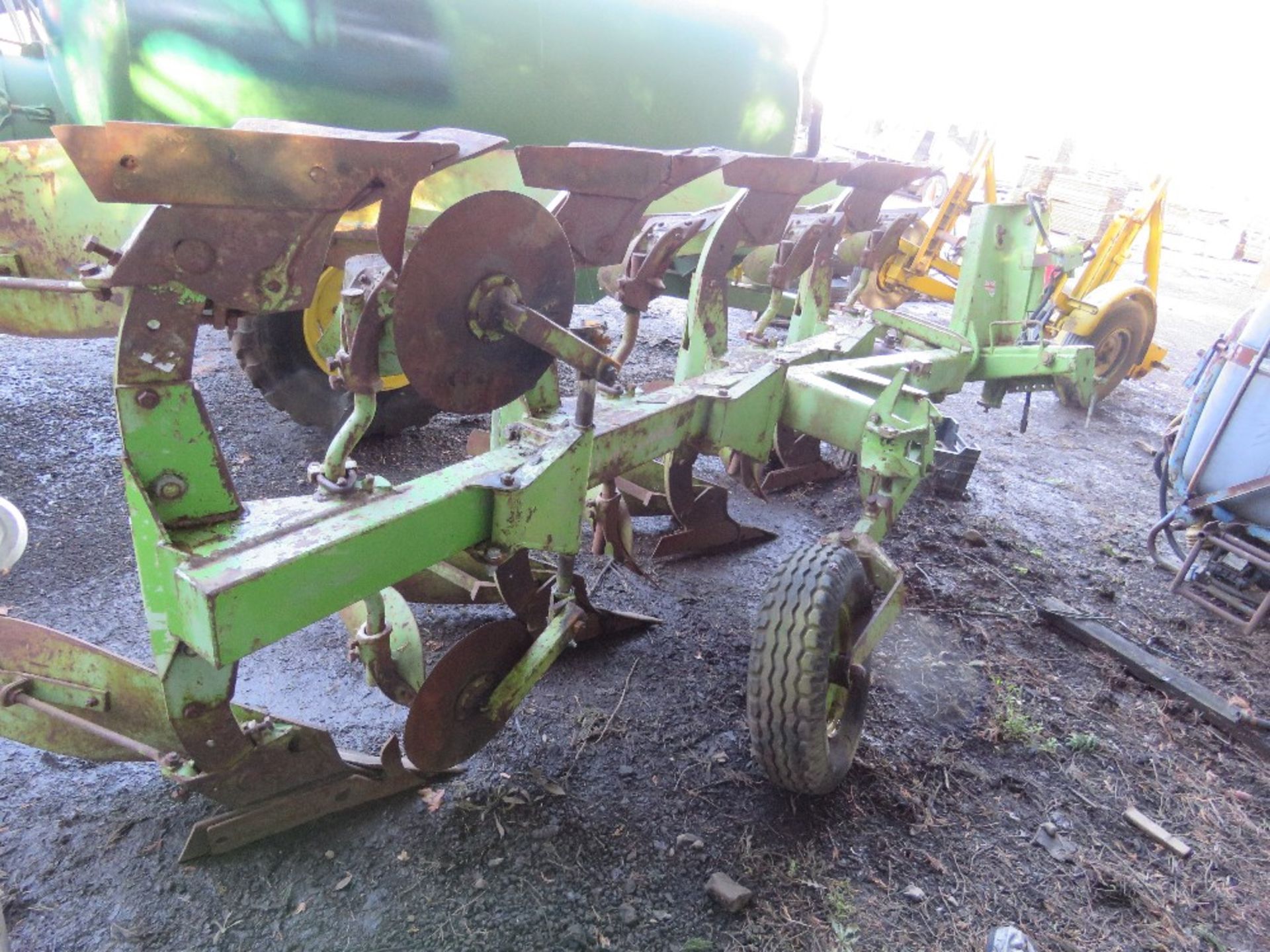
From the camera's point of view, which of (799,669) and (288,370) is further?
(288,370)

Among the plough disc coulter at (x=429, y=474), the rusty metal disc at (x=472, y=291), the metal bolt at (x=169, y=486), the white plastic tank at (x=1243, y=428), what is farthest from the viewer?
the white plastic tank at (x=1243, y=428)

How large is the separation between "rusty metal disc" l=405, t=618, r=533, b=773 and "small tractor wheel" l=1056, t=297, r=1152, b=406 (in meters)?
5.04

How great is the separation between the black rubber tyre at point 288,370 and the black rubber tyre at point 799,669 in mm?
2394

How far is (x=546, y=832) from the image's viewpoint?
2.15 meters

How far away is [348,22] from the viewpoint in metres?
3.65

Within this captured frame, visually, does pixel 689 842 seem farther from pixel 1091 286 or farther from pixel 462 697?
pixel 1091 286

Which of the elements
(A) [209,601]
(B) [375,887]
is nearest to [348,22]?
(A) [209,601]

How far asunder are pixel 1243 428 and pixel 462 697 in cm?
329

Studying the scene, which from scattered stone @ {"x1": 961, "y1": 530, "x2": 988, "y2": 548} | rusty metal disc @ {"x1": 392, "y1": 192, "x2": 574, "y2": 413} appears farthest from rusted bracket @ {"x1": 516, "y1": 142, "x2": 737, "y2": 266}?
scattered stone @ {"x1": 961, "y1": 530, "x2": 988, "y2": 548}

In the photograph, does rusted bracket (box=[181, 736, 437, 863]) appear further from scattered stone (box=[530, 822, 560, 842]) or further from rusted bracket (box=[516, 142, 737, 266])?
rusted bracket (box=[516, 142, 737, 266])

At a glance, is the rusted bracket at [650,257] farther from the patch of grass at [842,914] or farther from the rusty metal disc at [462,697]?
the patch of grass at [842,914]

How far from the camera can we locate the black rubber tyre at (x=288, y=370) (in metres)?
3.59

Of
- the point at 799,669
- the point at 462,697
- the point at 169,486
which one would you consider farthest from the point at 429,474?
the point at 799,669

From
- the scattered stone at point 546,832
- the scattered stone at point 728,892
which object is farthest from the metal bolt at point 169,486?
the scattered stone at point 728,892
